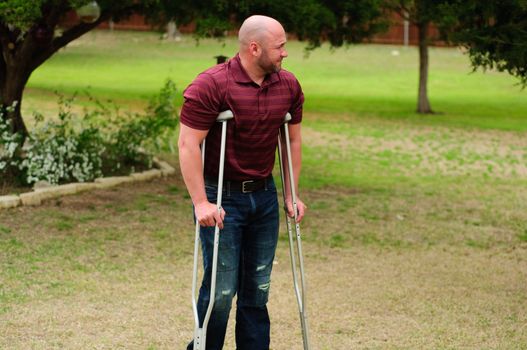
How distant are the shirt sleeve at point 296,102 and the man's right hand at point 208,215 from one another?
2.25ft

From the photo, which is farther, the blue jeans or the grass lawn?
the grass lawn

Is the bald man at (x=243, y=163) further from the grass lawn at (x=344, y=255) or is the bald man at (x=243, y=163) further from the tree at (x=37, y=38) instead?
the tree at (x=37, y=38)

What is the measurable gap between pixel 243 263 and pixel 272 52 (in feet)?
3.75

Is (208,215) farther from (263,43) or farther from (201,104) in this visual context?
(263,43)

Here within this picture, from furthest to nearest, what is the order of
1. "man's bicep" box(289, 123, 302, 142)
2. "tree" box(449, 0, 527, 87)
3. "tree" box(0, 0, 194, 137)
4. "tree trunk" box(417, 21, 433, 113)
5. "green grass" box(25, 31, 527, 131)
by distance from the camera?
1. "green grass" box(25, 31, 527, 131)
2. "tree trunk" box(417, 21, 433, 113)
3. "tree" box(0, 0, 194, 137)
4. "tree" box(449, 0, 527, 87)
5. "man's bicep" box(289, 123, 302, 142)

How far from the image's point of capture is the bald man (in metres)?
4.98

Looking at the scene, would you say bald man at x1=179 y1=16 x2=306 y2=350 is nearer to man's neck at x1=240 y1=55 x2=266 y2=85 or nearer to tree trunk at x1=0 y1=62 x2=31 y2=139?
man's neck at x1=240 y1=55 x2=266 y2=85

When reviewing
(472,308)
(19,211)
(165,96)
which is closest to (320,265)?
(472,308)

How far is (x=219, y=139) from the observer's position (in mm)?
5129

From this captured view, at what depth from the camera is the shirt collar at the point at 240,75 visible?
504 centimetres

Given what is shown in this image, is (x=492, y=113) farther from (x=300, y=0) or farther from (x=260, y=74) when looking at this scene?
(x=260, y=74)

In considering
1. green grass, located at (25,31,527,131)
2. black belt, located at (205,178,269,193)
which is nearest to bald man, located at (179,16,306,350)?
black belt, located at (205,178,269,193)

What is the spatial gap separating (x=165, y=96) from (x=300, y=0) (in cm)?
264

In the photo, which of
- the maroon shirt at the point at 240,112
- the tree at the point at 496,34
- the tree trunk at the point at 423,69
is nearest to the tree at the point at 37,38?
the tree at the point at 496,34
